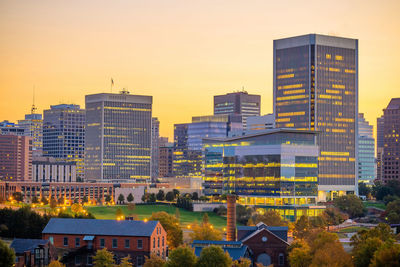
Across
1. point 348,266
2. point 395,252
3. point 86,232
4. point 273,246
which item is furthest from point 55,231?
point 395,252

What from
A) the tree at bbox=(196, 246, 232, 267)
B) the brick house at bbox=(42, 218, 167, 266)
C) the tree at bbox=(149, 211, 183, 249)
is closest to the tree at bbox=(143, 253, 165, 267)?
the tree at bbox=(196, 246, 232, 267)

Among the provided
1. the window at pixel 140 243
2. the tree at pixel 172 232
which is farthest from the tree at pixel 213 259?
the tree at pixel 172 232

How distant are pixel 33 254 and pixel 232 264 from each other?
33.4 metres

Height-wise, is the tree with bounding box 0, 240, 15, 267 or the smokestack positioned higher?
the smokestack

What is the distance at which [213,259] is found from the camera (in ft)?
411

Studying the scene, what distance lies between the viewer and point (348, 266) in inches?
5025

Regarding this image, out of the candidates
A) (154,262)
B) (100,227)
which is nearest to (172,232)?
(100,227)

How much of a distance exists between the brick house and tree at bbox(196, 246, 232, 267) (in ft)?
53.0

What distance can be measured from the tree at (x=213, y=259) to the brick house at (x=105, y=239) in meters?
16.1

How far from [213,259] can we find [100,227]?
27.8 metres

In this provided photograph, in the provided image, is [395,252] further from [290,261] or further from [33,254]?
[33,254]

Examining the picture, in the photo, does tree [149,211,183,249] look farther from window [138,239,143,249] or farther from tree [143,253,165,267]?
tree [143,253,165,267]

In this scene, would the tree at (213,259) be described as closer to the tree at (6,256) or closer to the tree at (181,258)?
the tree at (181,258)

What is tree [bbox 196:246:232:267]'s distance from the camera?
4916 inches
